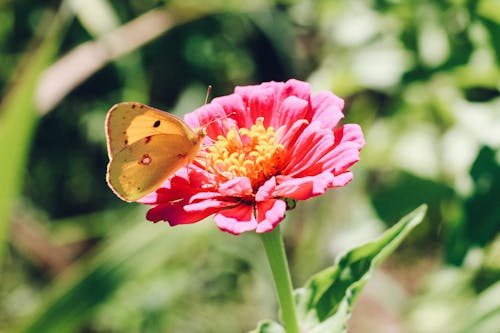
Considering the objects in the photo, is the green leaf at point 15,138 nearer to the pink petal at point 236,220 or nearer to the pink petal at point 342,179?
the pink petal at point 236,220

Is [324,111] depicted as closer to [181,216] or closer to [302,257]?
[181,216]

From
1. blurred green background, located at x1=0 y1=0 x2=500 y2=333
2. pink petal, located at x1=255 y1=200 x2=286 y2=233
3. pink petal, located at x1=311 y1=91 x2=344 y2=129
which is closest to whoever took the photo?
pink petal, located at x1=255 y1=200 x2=286 y2=233

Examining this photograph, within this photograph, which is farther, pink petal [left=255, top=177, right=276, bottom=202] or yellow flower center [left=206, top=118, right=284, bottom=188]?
yellow flower center [left=206, top=118, right=284, bottom=188]

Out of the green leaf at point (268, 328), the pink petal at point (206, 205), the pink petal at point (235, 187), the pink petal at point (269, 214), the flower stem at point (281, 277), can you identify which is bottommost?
the green leaf at point (268, 328)

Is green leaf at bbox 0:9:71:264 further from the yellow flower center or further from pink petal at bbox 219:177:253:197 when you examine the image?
pink petal at bbox 219:177:253:197

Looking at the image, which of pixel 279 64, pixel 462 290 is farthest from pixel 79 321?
pixel 279 64

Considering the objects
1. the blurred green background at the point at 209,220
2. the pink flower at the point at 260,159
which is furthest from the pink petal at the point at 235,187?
the blurred green background at the point at 209,220

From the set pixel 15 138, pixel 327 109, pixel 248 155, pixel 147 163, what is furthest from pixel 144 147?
pixel 15 138

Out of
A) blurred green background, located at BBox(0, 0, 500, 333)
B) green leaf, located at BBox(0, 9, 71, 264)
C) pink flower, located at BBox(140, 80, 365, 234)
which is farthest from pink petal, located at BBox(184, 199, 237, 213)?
green leaf, located at BBox(0, 9, 71, 264)
